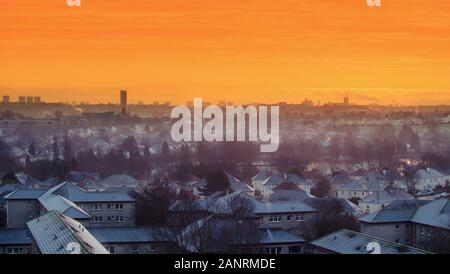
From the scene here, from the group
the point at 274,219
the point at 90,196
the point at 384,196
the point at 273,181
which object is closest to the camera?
the point at 274,219

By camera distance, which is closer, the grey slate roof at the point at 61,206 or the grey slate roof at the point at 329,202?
the grey slate roof at the point at 61,206

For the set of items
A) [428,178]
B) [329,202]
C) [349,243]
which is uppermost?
[349,243]

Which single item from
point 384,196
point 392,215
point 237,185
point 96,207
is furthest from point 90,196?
point 384,196

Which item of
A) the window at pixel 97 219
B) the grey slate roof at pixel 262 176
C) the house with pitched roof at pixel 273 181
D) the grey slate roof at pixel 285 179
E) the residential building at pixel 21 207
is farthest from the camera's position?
the grey slate roof at pixel 262 176

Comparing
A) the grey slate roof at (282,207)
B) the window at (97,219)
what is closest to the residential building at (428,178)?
the grey slate roof at (282,207)

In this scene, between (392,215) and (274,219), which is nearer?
(392,215)

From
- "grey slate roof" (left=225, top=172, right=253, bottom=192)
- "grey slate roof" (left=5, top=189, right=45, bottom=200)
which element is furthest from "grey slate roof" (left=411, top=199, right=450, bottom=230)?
"grey slate roof" (left=5, top=189, right=45, bottom=200)

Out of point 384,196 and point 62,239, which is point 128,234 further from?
point 384,196

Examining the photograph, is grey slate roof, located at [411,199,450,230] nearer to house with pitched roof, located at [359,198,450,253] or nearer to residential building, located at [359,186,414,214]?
house with pitched roof, located at [359,198,450,253]

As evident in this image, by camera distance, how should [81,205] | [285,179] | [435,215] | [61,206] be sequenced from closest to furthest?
[435,215], [61,206], [81,205], [285,179]

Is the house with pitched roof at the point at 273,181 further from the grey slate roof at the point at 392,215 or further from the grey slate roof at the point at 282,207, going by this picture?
the grey slate roof at the point at 392,215
